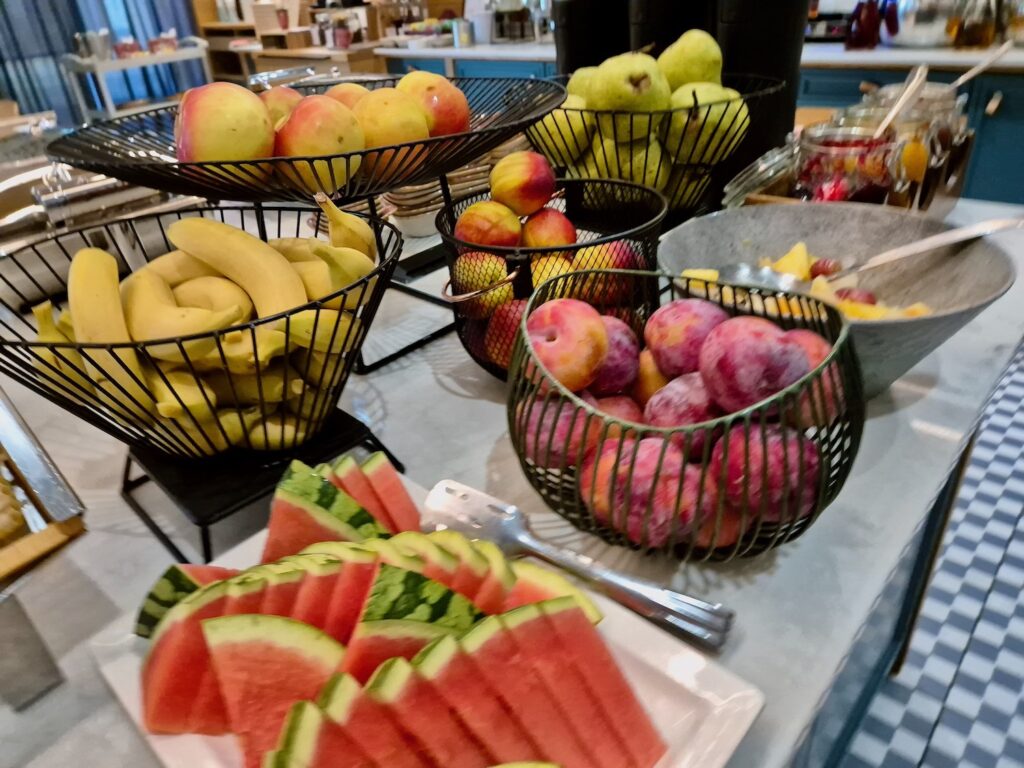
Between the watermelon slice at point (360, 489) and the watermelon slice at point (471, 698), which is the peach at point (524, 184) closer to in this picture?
the watermelon slice at point (360, 489)

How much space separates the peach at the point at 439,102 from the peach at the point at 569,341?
0.28m

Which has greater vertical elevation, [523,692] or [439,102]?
[439,102]

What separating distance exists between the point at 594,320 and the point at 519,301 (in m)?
0.16

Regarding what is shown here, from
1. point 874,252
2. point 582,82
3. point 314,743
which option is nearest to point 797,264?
point 874,252

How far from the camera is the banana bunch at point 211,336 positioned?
0.49m

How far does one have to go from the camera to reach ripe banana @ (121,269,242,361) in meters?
0.49

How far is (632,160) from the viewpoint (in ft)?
3.07

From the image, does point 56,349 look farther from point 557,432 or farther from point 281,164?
point 557,432

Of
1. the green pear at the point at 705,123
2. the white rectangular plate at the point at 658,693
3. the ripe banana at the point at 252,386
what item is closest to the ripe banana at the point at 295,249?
the ripe banana at the point at 252,386

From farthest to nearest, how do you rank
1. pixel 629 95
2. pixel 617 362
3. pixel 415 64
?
1. pixel 415 64
2. pixel 629 95
3. pixel 617 362

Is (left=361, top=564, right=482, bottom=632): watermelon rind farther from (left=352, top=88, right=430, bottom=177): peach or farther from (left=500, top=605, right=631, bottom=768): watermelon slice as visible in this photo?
(left=352, top=88, right=430, bottom=177): peach

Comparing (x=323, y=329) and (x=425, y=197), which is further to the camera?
(x=425, y=197)

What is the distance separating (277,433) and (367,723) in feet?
0.93

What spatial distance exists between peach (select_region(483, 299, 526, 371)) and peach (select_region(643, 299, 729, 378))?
0.52 ft
